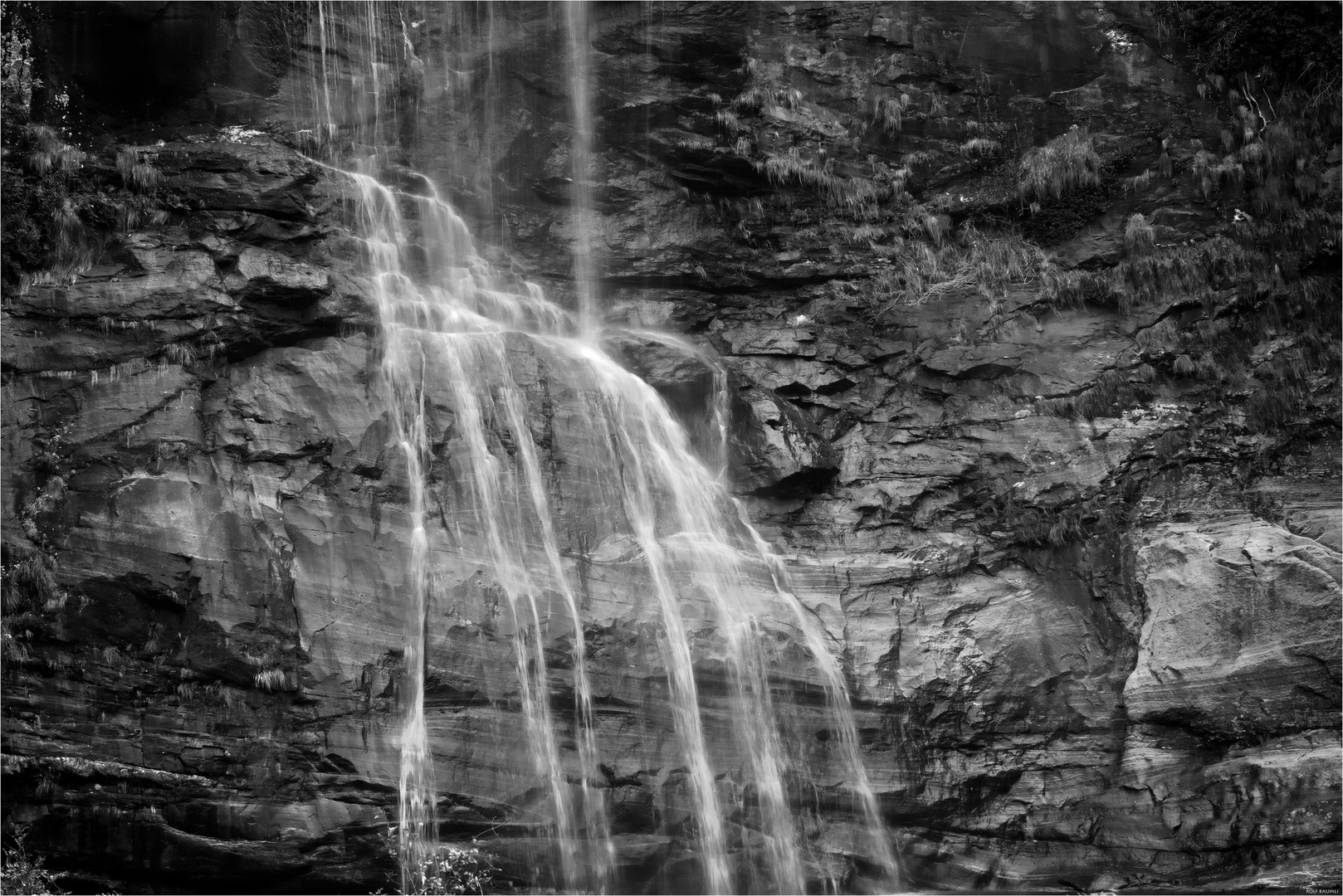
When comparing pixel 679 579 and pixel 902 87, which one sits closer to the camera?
pixel 679 579

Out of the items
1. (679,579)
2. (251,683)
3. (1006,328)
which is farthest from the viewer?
(1006,328)

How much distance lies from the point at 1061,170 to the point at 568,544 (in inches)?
367

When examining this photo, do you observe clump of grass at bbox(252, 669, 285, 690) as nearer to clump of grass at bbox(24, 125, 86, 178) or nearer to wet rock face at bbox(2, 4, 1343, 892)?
wet rock face at bbox(2, 4, 1343, 892)

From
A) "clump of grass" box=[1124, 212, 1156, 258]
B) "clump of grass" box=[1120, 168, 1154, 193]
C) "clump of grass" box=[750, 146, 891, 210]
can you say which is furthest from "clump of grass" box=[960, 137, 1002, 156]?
"clump of grass" box=[1124, 212, 1156, 258]

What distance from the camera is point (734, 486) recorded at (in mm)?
14320

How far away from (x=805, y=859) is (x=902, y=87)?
453 inches

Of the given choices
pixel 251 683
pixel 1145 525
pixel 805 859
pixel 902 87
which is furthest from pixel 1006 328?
pixel 251 683

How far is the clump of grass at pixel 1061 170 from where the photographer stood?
16.4m

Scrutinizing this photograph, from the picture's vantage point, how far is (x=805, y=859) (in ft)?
40.7

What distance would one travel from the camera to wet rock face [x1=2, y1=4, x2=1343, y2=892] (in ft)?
37.9

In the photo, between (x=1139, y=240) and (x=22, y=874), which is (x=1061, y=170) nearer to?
(x=1139, y=240)

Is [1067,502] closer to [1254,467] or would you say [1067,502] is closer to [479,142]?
[1254,467]

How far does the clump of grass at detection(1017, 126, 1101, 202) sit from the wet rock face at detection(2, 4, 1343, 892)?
0.25 metres

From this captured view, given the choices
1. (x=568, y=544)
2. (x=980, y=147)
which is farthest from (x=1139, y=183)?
(x=568, y=544)
